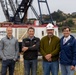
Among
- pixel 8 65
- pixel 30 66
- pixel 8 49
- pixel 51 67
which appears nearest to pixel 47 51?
pixel 51 67

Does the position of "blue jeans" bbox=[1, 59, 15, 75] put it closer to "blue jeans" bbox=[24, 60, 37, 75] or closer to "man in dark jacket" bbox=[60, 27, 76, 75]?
"blue jeans" bbox=[24, 60, 37, 75]

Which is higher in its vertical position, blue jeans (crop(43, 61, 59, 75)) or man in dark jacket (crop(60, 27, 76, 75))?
man in dark jacket (crop(60, 27, 76, 75))

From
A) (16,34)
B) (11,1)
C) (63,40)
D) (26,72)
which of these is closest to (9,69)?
(26,72)

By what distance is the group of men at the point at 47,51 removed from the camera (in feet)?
24.4

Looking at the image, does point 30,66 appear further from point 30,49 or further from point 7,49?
point 7,49

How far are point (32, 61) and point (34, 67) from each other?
0.17 m

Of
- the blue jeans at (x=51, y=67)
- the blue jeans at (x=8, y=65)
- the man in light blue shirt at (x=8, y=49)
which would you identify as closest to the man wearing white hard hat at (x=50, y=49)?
the blue jeans at (x=51, y=67)

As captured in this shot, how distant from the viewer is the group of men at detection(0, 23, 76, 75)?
7.43 m

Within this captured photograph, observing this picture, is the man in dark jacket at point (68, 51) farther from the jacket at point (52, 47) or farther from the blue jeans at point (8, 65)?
the blue jeans at point (8, 65)

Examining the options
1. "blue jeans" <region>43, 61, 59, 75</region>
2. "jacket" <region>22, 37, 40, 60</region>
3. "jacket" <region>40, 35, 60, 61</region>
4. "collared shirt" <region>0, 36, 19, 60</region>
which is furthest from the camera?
"collared shirt" <region>0, 36, 19, 60</region>

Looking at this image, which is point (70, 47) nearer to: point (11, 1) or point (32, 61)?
point (32, 61)

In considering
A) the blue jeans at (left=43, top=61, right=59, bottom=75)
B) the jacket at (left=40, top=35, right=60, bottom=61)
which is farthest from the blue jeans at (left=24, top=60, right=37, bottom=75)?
the jacket at (left=40, top=35, right=60, bottom=61)

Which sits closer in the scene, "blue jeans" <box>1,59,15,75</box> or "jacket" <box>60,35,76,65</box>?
"jacket" <box>60,35,76,65</box>

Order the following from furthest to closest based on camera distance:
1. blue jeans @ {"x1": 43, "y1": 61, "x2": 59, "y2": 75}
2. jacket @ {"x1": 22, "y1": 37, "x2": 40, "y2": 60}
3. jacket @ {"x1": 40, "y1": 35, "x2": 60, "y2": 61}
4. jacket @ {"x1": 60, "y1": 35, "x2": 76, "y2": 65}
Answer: jacket @ {"x1": 22, "y1": 37, "x2": 40, "y2": 60} < blue jeans @ {"x1": 43, "y1": 61, "x2": 59, "y2": 75} < jacket @ {"x1": 40, "y1": 35, "x2": 60, "y2": 61} < jacket @ {"x1": 60, "y1": 35, "x2": 76, "y2": 65}
